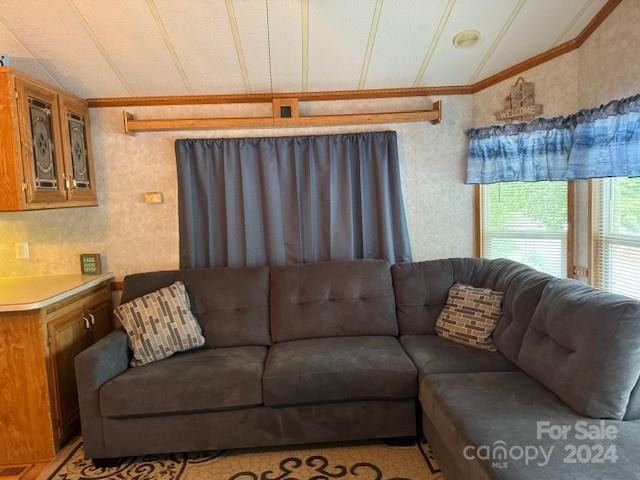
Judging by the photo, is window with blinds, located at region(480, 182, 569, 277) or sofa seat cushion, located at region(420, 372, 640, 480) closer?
sofa seat cushion, located at region(420, 372, 640, 480)

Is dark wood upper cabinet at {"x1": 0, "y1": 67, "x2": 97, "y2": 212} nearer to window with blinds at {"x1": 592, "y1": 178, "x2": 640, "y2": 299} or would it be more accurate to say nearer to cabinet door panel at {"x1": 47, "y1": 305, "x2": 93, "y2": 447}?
cabinet door panel at {"x1": 47, "y1": 305, "x2": 93, "y2": 447}

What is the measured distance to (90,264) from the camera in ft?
10.5

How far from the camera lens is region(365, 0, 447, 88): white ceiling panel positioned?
2.41 metres

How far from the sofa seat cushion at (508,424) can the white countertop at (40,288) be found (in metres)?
2.11

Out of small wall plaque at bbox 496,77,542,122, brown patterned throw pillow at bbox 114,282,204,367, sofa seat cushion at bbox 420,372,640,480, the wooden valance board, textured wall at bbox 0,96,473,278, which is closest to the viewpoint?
sofa seat cushion at bbox 420,372,640,480

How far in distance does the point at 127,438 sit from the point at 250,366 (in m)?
0.73

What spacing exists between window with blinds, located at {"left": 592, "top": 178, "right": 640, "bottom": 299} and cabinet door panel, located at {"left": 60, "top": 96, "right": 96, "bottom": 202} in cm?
337

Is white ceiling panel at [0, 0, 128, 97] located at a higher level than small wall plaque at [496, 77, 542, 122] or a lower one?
higher

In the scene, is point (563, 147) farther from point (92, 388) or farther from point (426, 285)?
point (92, 388)

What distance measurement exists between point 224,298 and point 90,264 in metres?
1.16

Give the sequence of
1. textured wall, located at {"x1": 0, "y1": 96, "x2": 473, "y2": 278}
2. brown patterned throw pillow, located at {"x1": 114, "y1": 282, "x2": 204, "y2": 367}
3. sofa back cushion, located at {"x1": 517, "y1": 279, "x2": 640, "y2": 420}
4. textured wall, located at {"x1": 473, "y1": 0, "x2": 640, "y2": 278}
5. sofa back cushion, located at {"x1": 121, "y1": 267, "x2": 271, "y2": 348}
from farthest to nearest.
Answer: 1. textured wall, located at {"x1": 0, "y1": 96, "x2": 473, "y2": 278}
2. sofa back cushion, located at {"x1": 121, "y1": 267, "x2": 271, "y2": 348}
3. brown patterned throw pillow, located at {"x1": 114, "y1": 282, "x2": 204, "y2": 367}
4. textured wall, located at {"x1": 473, "y1": 0, "x2": 640, "y2": 278}
5. sofa back cushion, located at {"x1": 517, "y1": 279, "x2": 640, "y2": 420}

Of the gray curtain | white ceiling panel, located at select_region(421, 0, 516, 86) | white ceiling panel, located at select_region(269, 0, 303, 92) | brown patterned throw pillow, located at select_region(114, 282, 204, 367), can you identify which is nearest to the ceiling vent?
white ceiling panel, located at select_region(421, 0, 516, 86)

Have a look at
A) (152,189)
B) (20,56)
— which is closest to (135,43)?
(20,56)

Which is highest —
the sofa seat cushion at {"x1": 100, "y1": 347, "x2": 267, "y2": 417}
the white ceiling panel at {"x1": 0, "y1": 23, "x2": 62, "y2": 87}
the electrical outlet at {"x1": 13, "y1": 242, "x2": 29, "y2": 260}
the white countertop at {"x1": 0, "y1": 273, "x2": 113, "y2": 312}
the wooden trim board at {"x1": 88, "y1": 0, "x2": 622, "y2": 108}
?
the white ceiling panel at {"x1": 0, "y1": 23, "x2": 62, "y2": 87}
